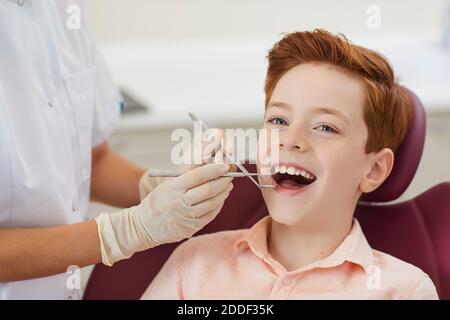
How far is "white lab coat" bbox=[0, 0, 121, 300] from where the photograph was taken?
1057 millimetres

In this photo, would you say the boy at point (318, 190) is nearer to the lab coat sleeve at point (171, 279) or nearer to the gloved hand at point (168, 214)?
the lab coat sleeve at point (171, 279)

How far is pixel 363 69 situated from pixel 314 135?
0.14m

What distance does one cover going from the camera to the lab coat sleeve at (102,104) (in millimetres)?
1369

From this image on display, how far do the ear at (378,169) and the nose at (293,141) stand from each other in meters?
0.16

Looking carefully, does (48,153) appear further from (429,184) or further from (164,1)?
(164,1)

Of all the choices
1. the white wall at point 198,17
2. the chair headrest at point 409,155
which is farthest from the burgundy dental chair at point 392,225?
the white wall at point 198,17

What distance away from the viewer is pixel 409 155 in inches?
46.2

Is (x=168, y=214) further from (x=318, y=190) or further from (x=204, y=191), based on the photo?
(x=318, y=190)

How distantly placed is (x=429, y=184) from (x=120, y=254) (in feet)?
2.12

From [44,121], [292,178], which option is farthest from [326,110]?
[44,121]

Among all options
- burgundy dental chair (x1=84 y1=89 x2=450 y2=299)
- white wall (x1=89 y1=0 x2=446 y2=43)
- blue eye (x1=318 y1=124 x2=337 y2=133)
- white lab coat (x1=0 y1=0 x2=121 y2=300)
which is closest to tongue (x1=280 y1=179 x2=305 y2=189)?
blue eye (x1=318 y1=124 x2=337 y2=133)

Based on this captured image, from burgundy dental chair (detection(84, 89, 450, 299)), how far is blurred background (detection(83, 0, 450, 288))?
104mm
